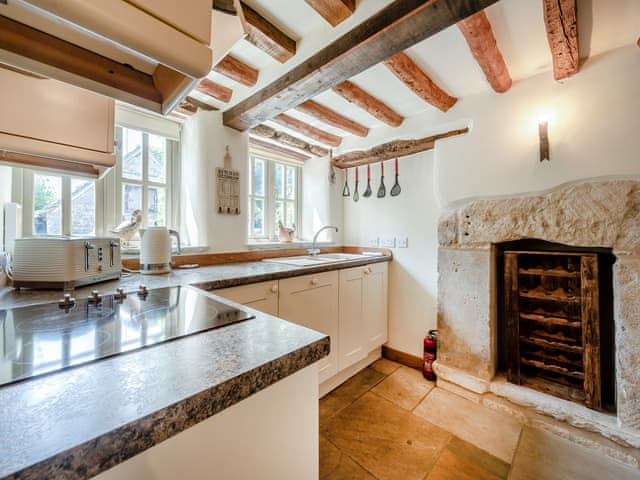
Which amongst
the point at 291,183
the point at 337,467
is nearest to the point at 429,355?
the point at 337,467

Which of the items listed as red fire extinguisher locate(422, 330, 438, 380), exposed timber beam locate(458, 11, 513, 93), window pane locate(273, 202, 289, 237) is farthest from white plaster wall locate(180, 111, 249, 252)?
red fire extinguisher locate(422, 330, 438, 380)

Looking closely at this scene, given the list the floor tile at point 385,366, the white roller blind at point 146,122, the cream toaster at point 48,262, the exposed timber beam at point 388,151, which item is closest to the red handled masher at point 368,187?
the exposed timber beam at point 388,151

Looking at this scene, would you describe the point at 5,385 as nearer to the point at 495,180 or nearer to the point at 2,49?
the point at 2,49

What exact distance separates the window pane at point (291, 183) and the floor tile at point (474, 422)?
86.5 inches

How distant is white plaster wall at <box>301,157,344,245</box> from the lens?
2758 millimetres

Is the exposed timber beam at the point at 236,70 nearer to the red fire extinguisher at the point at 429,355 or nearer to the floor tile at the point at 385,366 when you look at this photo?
the red fire extinguisher at the point at 429,355

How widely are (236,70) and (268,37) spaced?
346 millimetres

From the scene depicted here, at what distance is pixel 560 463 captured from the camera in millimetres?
1365

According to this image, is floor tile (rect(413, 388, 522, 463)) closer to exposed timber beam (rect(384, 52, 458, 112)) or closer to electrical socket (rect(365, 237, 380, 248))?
electrical socket (rect(365, 237, 380, 248))

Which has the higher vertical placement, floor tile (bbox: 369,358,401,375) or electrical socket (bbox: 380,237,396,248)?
electrical socket (bbox: 380,237,396,248)

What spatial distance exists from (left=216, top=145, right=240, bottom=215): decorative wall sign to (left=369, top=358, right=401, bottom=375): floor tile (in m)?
1.78

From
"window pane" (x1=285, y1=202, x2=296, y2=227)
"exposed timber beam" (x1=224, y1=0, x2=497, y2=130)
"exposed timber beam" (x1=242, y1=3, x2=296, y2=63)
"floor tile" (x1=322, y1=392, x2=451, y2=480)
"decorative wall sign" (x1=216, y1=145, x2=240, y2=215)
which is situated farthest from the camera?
"window pane" (x1=285, y1=202, x2=296, y2=227)

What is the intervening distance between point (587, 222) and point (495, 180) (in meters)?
0.53

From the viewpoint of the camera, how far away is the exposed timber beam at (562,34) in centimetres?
113
